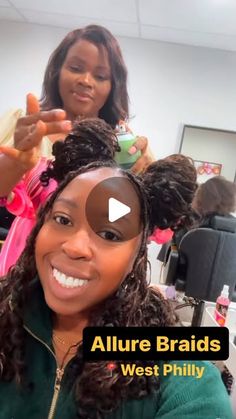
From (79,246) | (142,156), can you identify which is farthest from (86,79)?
(79,246)

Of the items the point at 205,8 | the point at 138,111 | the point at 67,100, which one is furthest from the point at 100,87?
the point at 205,8

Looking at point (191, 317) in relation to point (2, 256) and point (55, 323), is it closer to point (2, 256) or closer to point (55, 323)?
point (55, 323)

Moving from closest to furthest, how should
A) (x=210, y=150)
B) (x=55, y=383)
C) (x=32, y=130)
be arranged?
1. (x=32, y=130)
2. (x=55, y=383)
3. (x=210, y=150)

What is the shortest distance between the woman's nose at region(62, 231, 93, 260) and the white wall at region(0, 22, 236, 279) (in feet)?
0.90

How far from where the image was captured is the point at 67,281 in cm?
38

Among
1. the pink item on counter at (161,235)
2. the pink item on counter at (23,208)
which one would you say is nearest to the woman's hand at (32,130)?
the pink item on counter at (23,208)

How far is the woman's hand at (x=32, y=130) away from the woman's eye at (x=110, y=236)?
0.34ft

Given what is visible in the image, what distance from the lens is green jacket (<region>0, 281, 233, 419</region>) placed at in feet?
1.20

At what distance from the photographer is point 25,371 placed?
1.49 feet

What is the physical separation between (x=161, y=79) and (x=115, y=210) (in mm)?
414

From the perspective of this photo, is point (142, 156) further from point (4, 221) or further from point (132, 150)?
point (4, 221)

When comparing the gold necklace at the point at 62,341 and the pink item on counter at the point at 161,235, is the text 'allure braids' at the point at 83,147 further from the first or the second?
the gold necklace at the point at 62,341

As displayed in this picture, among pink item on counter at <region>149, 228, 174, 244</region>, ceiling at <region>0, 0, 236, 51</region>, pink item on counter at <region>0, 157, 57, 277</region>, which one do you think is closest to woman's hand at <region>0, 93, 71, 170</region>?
pink item on counter at <region>0, 157, 57, 277</region>
